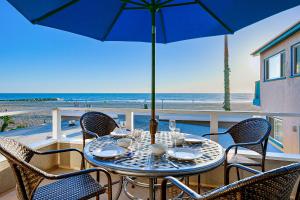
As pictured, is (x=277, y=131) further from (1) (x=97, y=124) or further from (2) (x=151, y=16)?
(2) (x=151, y=16)

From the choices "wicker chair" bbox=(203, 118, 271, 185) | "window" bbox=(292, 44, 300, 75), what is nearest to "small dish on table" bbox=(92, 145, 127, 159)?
"wicker chair" bbox=(203, 118, 271, 185)

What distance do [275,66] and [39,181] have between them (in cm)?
912

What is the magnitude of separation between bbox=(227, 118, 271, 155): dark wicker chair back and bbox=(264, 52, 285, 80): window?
19.7 ft

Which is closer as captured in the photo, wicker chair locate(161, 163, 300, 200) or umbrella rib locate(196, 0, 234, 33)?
wicker chair locate(161, 163, 300, 200)

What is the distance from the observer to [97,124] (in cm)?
281

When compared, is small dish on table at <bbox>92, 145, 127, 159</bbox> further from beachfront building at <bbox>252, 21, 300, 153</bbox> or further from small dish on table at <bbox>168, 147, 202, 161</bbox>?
beachfront building at <bbox>252, 21, 300, 153</bbox>

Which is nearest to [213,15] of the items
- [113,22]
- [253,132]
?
[113,22]

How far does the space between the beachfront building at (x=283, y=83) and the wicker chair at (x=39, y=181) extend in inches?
251

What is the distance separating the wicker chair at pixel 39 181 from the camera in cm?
133

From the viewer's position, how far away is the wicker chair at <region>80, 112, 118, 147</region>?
2.69 m

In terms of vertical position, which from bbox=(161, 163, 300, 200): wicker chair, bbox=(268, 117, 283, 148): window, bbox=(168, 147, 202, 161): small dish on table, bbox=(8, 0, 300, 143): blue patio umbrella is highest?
bbox=(8, 0, 300, 143): blue patio umbrella

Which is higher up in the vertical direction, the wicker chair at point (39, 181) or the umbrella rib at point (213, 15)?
the umbrella rib at point (213, 15)

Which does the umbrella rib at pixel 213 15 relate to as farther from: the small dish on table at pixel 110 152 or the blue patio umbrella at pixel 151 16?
the small dish on table at pixel 110 152

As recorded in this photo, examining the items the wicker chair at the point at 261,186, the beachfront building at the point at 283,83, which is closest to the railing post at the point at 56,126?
the wicker chair at the point at 261,186
